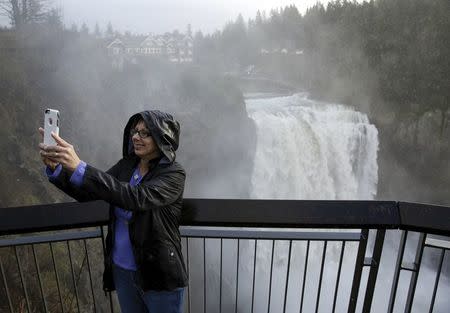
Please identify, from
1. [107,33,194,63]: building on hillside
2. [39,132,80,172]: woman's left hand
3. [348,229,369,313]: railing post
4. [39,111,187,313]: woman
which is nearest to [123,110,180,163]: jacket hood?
[39,111,187,313]: woman

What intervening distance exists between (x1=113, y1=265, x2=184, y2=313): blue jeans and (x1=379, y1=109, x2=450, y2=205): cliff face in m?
31.1

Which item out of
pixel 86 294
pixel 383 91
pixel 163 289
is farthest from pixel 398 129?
pixel 163 289

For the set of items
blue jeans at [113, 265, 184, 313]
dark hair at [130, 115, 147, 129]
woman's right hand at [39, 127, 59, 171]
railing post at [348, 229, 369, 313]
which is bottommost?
blue jeans at [113, 265, 184, 313]

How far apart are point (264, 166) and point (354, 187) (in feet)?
21.4

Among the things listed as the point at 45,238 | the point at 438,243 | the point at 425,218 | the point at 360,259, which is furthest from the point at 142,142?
the point at 438,243

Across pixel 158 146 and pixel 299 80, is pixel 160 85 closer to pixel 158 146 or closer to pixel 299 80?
pixel 299 80

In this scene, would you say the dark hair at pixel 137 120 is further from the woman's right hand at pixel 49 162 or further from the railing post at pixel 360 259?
the railing post at pixel 360 259

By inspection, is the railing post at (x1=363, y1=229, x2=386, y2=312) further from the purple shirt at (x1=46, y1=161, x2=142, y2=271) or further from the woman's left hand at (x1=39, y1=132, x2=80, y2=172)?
the woman's left hand at (x1=39, y1=132, x2=80, y2=172)

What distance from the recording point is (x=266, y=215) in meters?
1.97

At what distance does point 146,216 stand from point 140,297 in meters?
0.55

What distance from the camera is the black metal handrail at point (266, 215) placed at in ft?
6.34

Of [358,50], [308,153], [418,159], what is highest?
[358,50]

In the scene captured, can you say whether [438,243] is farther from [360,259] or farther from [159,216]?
[159,216]

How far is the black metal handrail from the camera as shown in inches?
76.0
